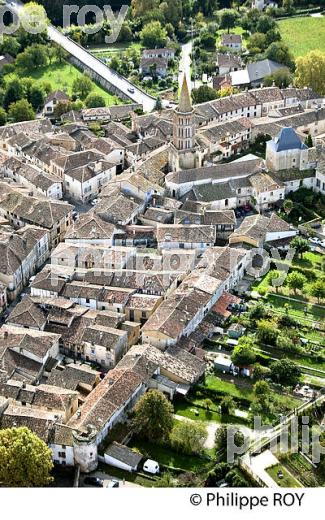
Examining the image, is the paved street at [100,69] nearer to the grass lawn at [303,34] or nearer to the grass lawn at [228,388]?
the grass lawn at [303,34]

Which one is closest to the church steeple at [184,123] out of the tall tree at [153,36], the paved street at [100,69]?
the paved street at [100,69]

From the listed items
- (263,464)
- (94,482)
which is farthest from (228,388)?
(94,482)

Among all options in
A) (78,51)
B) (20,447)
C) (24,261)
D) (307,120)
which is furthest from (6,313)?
(78,51)

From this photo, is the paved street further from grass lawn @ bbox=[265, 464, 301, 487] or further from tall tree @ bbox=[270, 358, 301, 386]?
grass lawn @ bbox=[265, 464, 301, 487]

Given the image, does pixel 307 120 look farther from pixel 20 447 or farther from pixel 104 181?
pixel 20 447

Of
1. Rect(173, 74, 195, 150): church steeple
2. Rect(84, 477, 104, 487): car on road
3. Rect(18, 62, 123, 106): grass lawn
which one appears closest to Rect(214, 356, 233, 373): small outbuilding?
Rect(84, 477, 104, 487): car on road

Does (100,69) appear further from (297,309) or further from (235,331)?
(235,331)
